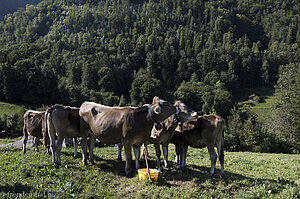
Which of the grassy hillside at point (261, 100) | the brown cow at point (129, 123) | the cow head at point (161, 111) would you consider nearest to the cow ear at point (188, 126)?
the cow head at point (161, 111)

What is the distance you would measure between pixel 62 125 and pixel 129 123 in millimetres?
3414

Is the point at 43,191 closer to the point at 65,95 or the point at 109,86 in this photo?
the point at 65,95

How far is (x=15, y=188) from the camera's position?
8.16m

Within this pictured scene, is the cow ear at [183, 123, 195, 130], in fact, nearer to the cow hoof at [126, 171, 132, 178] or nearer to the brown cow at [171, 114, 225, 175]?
the brown cow at [171, 114, 225, 175]

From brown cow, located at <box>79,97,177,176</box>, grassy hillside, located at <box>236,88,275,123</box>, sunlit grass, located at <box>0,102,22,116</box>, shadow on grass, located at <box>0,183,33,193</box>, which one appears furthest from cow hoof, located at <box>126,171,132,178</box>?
grassy hillside, located at <box>236,88,275,123</box>

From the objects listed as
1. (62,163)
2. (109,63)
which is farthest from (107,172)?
(109,63)

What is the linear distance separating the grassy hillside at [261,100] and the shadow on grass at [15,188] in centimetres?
9127

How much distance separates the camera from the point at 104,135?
10367 mm

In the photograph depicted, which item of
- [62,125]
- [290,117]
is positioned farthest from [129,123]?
[290,117]

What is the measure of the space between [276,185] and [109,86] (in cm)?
11887

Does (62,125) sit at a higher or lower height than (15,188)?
higher

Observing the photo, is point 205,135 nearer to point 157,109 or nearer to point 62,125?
point 157,109

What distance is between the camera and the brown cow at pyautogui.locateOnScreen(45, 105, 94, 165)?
11.0 m

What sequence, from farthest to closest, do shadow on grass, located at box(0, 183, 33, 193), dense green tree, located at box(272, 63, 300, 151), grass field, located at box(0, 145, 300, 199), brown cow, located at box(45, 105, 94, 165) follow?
1. dense green tree, located at box(272, 63, 300, 151)
2. brown cow, located at box(45, 105, 94, 165)
3. grass field, located at box(0, 145, 300, 199)
4. shadow on grass, located at box(0, 183, 33, 193)
